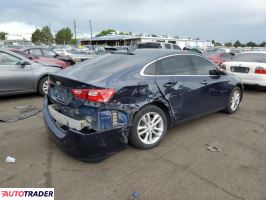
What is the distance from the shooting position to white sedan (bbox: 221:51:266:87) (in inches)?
327

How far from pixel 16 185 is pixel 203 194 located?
2.19 metres

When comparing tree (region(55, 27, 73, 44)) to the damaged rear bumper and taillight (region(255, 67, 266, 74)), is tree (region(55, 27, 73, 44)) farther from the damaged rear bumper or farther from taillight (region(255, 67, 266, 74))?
the damaged rear bumper

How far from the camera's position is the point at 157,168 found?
3.46 metres

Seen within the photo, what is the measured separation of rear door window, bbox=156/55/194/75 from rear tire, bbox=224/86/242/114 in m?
1.63

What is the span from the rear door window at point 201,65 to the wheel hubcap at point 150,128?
1390mm

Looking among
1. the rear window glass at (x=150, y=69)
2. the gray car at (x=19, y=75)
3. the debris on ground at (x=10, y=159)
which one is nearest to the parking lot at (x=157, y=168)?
the debris on ground at (x=10, y=159)

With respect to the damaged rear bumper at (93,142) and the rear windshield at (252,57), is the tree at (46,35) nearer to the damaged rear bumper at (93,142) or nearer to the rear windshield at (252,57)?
the rear windshield at (252,57)

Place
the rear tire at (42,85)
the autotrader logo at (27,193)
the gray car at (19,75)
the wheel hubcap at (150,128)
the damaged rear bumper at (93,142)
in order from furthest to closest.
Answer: the rear tire at (42,85), the gray car at (19,75), the wheel hubcap at (150,128), the damaged rear bumper at (93,142), the autotrader logo at (27,193)

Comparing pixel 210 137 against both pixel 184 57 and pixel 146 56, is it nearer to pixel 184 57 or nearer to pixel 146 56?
pixel 184 57

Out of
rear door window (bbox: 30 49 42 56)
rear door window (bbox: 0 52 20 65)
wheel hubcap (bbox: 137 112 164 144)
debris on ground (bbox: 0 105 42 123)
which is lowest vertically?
debris on ground (bbox: 0 105 42 123)

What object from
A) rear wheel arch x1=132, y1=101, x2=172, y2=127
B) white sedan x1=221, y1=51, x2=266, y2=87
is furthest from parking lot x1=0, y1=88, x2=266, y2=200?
white sedan x1=221, y1=51, x2=266, y2=87

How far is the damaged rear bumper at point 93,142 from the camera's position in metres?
3.25

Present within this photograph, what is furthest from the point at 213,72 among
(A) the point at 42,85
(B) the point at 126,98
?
(A) the point at 42,85

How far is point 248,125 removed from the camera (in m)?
5.21
